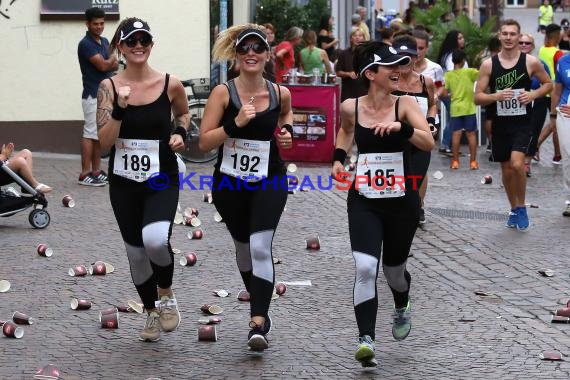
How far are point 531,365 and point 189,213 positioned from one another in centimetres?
578

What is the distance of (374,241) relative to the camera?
7117 mm

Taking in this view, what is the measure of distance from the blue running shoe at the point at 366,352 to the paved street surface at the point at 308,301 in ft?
0.22

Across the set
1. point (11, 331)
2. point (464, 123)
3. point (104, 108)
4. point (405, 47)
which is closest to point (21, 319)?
point (11, 331)

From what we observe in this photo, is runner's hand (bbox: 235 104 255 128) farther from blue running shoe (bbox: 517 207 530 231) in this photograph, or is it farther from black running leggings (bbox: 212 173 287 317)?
blue running shoe (bbox: 517 207 530 231)

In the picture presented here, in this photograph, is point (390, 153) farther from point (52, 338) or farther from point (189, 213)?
point (189, 213)

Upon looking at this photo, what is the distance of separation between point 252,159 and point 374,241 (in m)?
0.88

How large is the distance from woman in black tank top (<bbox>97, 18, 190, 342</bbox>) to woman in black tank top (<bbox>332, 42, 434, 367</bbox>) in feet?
3.28

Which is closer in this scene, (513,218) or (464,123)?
(513,218)

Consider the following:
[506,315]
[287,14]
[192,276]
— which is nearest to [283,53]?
[287,14]

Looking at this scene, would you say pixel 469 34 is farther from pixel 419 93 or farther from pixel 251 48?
pixel 251 48

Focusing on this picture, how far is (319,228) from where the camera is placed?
1194 centimetres

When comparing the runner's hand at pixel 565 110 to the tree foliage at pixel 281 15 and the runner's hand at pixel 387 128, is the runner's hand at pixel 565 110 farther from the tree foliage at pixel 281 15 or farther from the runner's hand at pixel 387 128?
the tree foliage at pixel 281 15

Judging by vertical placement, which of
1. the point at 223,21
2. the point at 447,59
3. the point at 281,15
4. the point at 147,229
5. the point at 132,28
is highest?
the point at 132,28

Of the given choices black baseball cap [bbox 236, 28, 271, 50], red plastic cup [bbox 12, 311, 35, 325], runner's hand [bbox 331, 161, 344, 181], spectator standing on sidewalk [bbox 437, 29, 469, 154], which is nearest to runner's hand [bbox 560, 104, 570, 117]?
runner's hand [bbox 331, 161, 344, 181]
